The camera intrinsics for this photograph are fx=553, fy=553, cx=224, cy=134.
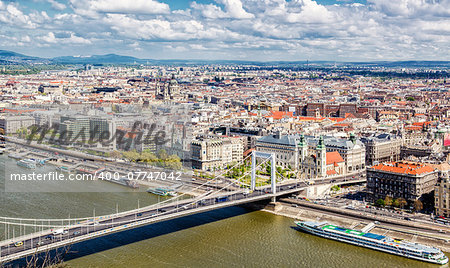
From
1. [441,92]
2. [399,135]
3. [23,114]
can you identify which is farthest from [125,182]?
[441,92]

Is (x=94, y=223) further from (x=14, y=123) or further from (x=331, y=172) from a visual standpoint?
(x=14, y=123)

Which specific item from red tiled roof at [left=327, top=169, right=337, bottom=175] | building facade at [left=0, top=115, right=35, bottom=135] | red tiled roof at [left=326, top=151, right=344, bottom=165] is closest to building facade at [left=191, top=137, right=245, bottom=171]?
red tiled roof at [left=326, top=151, right=344, bottom=165]

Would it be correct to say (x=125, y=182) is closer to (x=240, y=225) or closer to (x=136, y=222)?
(x=240, y=225)

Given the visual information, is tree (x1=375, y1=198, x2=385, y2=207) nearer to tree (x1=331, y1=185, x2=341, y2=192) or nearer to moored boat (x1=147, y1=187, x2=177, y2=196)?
tree (x1=331, y1=185, x2=341, y2=192)

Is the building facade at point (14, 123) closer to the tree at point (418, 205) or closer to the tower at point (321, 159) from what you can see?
the tower at point (321, 159)

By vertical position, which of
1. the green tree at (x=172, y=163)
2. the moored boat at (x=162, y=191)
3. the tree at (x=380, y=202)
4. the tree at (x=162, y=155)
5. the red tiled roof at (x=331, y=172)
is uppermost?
the tree at (x=162, y=155)

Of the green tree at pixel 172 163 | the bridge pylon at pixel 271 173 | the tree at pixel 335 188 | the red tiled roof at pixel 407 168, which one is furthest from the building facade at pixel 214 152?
the red tiled roof at pixel 407 168
